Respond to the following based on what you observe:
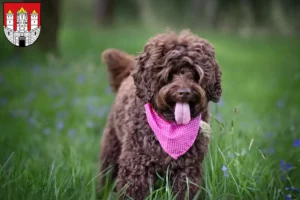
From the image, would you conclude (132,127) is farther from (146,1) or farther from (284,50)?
(146,1)

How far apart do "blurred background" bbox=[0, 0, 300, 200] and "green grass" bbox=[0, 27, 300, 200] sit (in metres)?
0.02

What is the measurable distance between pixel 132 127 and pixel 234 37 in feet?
46.4

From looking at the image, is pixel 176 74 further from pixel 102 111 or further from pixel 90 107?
pixel 90 107

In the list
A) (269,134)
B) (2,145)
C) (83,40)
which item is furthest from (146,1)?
(2,145)

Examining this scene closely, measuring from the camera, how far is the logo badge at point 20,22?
4.01 meters

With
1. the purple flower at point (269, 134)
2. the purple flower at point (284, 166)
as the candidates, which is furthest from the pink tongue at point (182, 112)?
the purple flower at point (269, 134)

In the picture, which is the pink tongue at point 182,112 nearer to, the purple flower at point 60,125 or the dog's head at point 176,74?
the dog's head at point 176,74

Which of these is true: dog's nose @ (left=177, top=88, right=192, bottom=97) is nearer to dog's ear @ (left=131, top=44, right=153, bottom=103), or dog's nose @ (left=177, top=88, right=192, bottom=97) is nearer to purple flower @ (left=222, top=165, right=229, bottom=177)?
dog's ear @ (left=131, top=44, right=153, bottom=103)

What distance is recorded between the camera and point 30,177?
3680mm

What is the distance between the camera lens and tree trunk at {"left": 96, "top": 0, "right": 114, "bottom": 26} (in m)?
17.5

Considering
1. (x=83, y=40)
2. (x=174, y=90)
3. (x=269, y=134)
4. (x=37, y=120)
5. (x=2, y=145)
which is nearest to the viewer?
(x=174, y=90)

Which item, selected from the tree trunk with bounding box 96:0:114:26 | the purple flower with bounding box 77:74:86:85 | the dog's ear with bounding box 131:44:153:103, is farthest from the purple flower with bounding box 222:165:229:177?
the tree trunk with bounding box 96:0:114:26

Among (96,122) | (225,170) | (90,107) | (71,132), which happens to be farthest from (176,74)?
(90,107)

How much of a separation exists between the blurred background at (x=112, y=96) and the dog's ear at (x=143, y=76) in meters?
0.70
